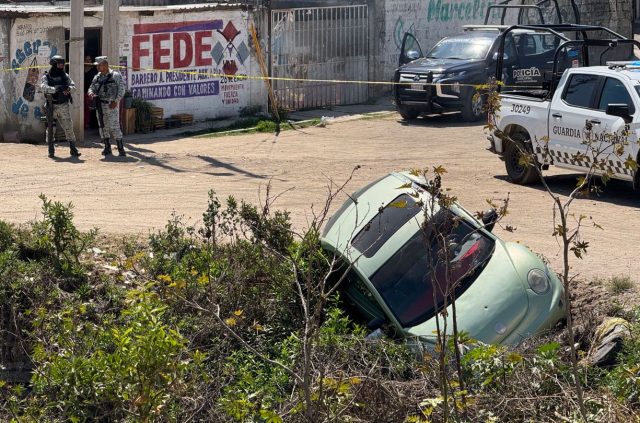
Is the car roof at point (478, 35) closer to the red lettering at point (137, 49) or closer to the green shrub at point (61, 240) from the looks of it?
the red lettering at point (137, 49)

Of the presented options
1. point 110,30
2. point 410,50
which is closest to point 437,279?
point 110,30

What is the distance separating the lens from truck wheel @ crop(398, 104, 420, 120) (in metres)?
21.1

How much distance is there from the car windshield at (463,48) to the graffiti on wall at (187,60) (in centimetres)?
387

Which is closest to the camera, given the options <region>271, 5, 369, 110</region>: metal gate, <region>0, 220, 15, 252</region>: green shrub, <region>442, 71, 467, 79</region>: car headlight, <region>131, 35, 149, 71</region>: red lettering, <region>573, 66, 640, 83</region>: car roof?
<region>0, 220, 15, 252</region>: green shrub

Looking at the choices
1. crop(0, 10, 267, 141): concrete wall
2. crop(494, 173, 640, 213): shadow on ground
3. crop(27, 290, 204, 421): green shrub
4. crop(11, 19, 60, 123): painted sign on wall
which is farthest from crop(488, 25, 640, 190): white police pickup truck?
crop(11, 19, 60, 123): painted sign on wall

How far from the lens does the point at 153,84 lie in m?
20.3

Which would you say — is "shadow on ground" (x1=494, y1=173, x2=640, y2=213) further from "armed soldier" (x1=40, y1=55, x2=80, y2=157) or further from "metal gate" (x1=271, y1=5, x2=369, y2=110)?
"metal gate" (x1=271, y1=5, x2=369, y2=110)

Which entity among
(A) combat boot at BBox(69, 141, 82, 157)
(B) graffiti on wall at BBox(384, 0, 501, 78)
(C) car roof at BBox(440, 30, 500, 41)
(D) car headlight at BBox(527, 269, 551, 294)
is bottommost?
(D) car headlight at BBox(527, 269, 551, 294)

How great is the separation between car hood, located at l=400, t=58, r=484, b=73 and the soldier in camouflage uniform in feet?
20.7

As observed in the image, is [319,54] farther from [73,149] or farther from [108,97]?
[73,149]

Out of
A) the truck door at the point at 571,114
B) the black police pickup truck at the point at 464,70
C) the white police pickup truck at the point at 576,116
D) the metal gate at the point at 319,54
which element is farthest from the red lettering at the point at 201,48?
Answer: the truck door at the point at 571,114

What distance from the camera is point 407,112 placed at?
2125 cm

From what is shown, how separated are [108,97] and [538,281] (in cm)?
1017

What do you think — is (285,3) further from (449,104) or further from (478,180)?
(478,180)
